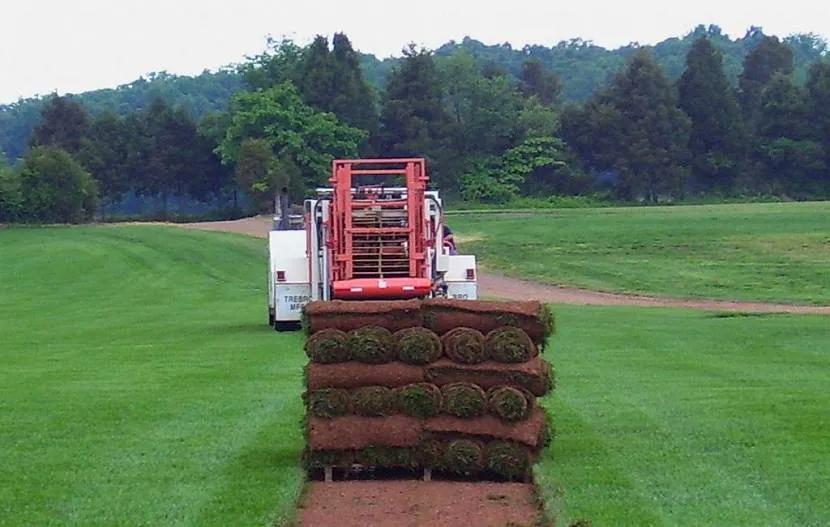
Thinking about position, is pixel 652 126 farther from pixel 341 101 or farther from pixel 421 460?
pixel 421 460

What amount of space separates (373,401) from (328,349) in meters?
0.55

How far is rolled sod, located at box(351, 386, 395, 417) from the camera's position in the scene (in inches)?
459

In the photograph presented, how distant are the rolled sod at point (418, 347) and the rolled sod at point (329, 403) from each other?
0.54 meters

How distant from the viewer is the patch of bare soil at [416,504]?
10.2m

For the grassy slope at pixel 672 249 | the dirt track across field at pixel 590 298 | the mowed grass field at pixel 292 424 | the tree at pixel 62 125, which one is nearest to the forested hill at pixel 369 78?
the tree at pixel 62 125

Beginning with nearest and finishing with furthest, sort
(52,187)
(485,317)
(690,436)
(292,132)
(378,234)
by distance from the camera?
(485,317), (690,436), (378,234), (52,187), (292,132)

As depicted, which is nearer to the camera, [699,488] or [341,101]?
[699,488]

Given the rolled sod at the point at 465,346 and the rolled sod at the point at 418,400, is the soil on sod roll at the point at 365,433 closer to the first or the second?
the rolled sod at the point at 418,400

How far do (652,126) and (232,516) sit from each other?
3634 inches

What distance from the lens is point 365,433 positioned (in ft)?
38.3

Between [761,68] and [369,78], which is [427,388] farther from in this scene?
[369,78]

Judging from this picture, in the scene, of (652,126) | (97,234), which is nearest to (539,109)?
(652,126)

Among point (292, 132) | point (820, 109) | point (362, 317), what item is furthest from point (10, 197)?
point (362, 317)

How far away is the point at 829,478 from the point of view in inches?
436
